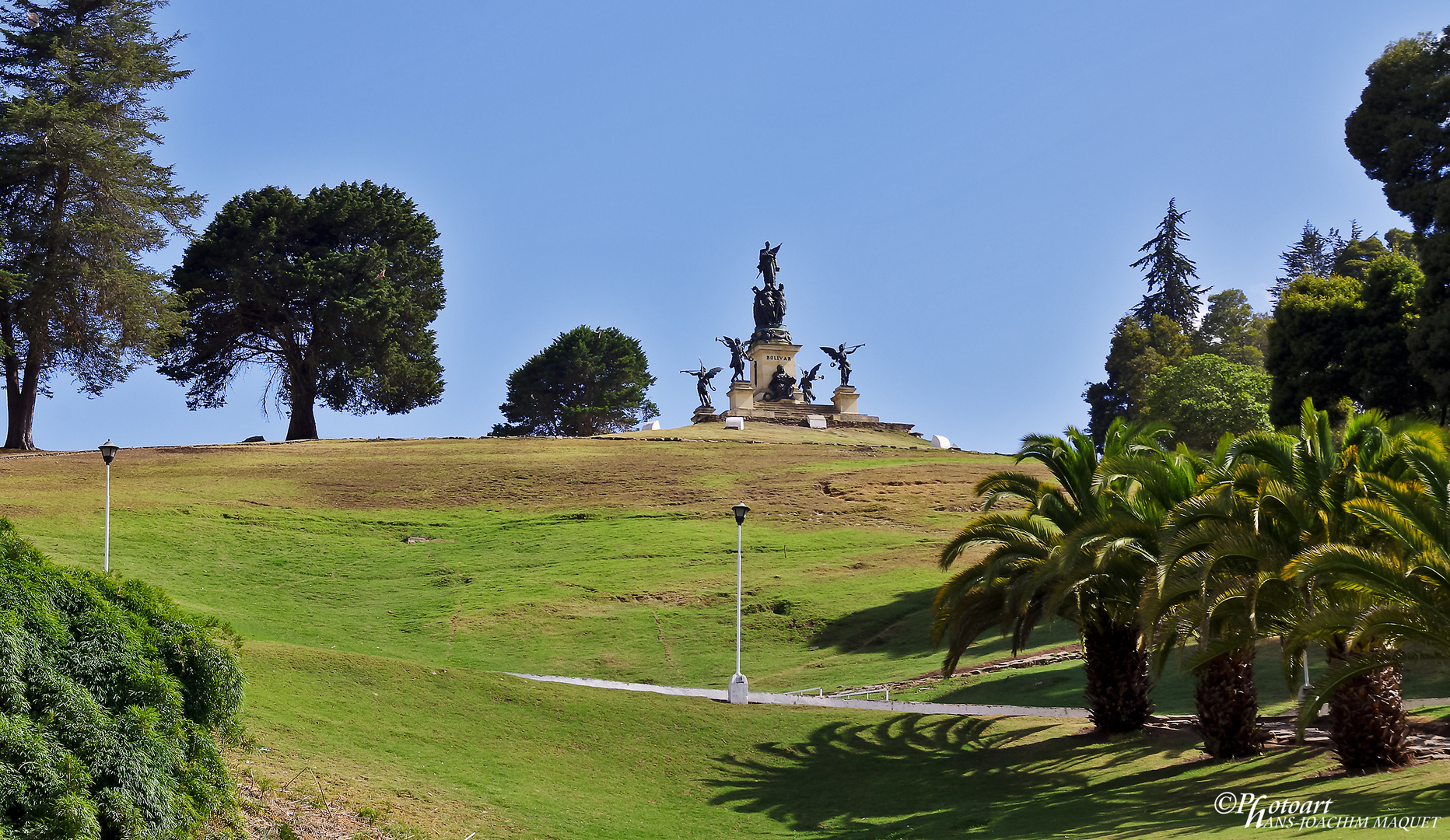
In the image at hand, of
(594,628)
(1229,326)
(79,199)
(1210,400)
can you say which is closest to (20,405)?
(79,199)

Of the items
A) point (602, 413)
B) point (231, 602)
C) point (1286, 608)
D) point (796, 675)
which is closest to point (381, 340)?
point (602, 413)

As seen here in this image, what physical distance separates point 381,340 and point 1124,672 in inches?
1828

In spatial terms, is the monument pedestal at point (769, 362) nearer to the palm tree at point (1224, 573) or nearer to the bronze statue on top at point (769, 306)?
the bronze statue on top at point (769, 306)

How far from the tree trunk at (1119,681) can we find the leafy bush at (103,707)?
12910mm

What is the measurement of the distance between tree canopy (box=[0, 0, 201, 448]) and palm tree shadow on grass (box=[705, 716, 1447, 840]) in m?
36.4

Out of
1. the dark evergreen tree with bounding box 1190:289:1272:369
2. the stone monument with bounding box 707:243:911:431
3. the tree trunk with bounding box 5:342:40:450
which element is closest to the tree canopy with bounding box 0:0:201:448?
the tree trunk with bounding box 5:342:40:450

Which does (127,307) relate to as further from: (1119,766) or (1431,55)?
(1431,55)

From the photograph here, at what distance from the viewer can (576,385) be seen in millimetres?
87250

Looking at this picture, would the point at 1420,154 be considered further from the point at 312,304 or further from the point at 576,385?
the point at 576,385

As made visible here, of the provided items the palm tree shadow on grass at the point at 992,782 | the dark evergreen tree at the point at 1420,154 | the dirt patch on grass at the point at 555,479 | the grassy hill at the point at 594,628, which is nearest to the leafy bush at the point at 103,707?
the grassy hill at the point at 594,628

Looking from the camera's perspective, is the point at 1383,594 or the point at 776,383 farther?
the point at 776,383

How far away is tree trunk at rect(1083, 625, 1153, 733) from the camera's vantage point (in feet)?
62.9

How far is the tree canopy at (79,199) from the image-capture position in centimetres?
4562

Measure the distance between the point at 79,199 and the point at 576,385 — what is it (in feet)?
141
